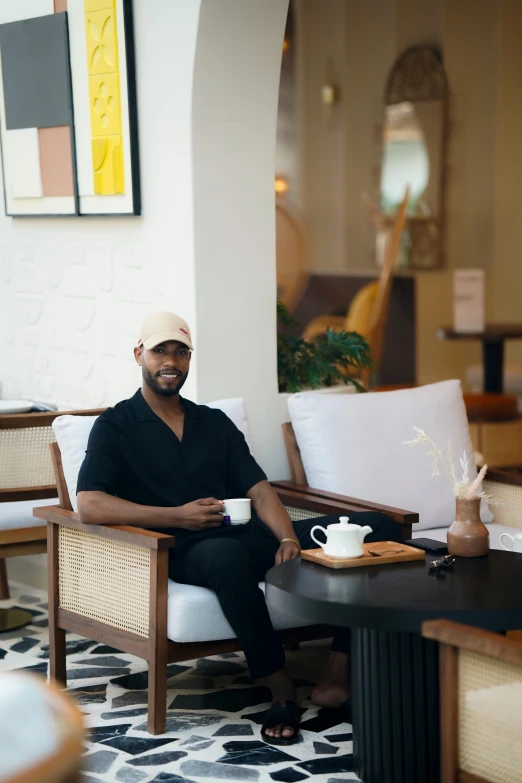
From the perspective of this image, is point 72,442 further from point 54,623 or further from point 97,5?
point 97,5

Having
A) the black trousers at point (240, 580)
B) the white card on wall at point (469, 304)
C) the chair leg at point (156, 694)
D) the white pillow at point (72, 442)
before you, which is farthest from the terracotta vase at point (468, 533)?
the white card on wall at point (469, 304)

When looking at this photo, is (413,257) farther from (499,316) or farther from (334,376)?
(334,376)

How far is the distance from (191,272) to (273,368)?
50cm

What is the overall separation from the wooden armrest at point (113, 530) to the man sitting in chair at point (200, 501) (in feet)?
0.10

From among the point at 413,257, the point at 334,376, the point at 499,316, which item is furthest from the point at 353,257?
the point at 334,376

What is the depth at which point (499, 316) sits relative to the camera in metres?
9.23

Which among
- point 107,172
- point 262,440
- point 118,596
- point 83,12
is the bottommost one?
point 118,596

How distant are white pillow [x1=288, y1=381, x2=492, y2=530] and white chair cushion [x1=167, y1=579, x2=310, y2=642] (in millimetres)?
853

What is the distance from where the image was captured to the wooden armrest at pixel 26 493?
436 cm

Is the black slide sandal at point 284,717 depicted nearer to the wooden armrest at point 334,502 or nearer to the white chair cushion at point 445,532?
the wooden armrest at point 334,502

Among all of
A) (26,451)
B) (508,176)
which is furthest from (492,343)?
(26,451)

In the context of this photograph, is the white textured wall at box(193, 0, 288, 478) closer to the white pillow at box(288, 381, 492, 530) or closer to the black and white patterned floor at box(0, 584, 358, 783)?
the white pillow at box(288, 381, 492, 530)

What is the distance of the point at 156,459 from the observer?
144 inches

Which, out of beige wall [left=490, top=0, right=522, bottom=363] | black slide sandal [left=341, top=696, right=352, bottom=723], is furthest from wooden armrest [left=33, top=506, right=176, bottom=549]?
beige wall [left=490, top=0, right=522, bottom=363]
